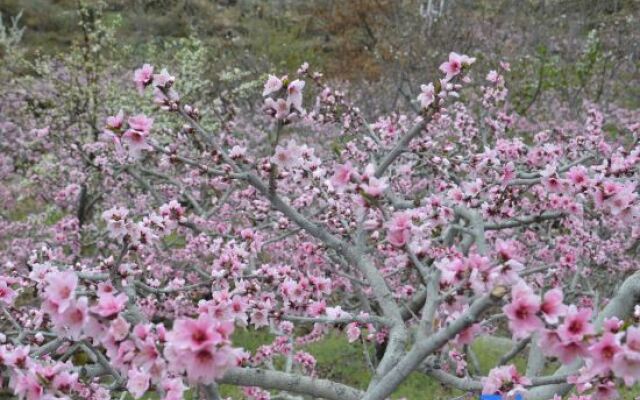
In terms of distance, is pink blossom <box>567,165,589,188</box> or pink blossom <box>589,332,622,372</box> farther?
pink blossom <box>567,165,589,188</box>

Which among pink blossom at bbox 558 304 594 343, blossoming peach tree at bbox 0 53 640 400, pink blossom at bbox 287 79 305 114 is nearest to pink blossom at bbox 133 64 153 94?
blossoming peach tree at bbox 0 53 640 400

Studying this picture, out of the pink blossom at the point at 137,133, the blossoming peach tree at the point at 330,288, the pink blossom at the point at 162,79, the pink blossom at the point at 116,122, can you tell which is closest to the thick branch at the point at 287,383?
the blossoming peach tree at the point at 330,288

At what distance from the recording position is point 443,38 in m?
16.2

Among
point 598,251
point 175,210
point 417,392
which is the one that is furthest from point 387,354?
point 598,251

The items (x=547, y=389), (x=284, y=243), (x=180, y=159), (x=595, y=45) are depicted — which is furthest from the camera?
(x=595, y=45)

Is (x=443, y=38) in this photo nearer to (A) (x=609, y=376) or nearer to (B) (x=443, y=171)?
(B) (x=443, y=171)

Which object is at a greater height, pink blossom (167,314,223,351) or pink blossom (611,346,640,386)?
pink blossom (611,346,640,386)

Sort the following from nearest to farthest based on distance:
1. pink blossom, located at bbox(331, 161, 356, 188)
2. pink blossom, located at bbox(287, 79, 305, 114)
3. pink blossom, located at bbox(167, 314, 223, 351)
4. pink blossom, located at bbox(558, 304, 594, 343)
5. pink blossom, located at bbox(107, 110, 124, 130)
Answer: pink blossom, located at bbox(167, 314, 223, 351) → pink blossom, located at bbox(558, 304, 594, 343) → pink blossom, located at bbox(331, 161, 356, 188) → pink blossom, located at bbox(107, 110, 124, 130) → pink blossom, located at bbox(287, 79, 305, 114)

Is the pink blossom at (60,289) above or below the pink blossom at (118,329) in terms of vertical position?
above

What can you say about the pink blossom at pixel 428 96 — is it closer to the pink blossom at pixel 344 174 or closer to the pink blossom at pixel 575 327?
the pink blossom at pixel 344 174

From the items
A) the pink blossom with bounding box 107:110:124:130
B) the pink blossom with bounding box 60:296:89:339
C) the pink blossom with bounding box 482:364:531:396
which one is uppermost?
the pink blossom with bounding box 107:110:124:130

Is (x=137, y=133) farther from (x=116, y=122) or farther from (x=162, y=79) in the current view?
(x=162, y=79)

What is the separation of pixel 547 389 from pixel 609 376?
5.64ft

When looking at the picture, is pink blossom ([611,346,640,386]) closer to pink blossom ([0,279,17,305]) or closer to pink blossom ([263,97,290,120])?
pink blossom ([263,97,290,120])
